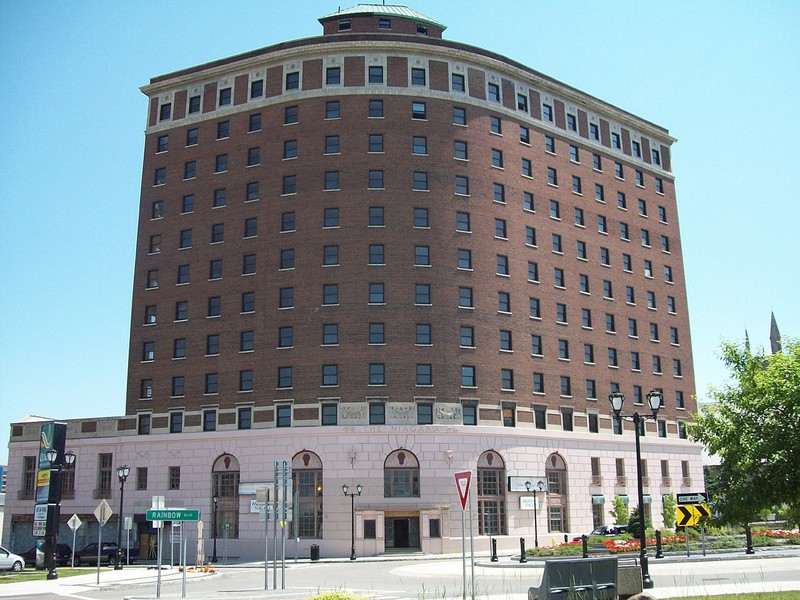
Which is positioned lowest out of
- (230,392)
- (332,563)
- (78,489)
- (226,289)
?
(332,563)

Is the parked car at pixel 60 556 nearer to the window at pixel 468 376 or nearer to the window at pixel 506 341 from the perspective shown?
the window at pixel 468 376

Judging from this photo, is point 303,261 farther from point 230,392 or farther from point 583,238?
point 583,238

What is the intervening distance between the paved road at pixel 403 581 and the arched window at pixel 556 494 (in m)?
15.5

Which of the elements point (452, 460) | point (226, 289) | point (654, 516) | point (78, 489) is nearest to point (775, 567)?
point (452, 460)

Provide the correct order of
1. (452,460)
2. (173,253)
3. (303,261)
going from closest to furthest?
1. (452,460)
2. (303,261)
3. (173,253)

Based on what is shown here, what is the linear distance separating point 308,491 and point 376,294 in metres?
14.6

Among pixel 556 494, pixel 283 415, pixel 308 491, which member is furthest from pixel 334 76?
pixel 556 494

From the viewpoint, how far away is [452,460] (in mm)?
58125

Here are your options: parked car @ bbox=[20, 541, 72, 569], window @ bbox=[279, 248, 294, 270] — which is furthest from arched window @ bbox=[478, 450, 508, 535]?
parked car @ bbox=[20, 541, 72, 569]

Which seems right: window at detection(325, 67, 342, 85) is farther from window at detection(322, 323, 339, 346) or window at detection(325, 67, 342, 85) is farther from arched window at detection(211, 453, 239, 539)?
arched window at detection(211, 453, 239, 539)

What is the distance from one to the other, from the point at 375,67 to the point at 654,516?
42.8m

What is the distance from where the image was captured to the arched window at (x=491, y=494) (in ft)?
193

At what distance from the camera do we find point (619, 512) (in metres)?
65.0

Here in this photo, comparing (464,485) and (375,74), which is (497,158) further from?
(464,485)
